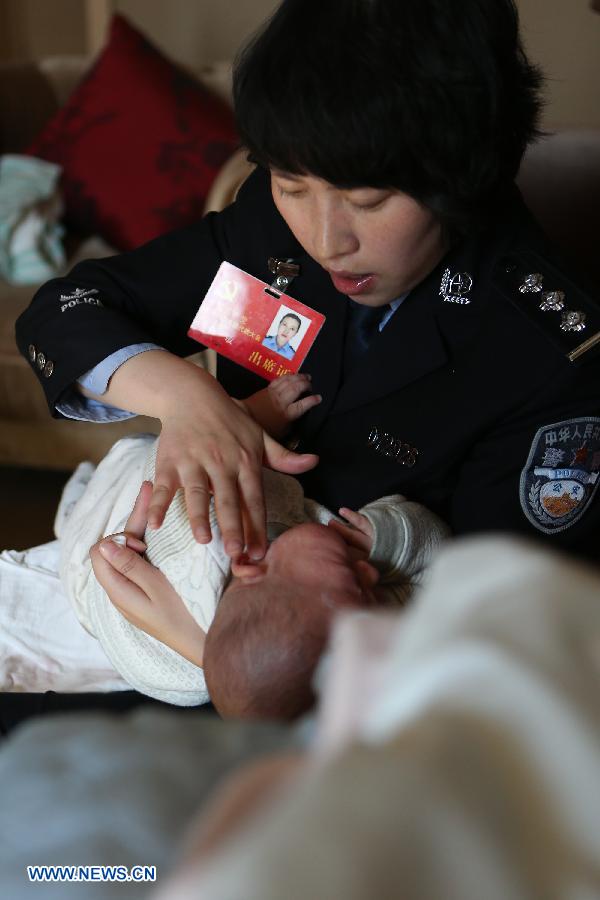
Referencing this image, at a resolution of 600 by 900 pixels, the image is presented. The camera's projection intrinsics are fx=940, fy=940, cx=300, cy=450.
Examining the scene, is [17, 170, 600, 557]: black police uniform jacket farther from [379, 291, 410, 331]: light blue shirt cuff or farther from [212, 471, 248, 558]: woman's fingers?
[212, 471, 248, 558]: woman's fingers

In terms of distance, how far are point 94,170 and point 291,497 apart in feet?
6.02

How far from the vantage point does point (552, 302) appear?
115 cm

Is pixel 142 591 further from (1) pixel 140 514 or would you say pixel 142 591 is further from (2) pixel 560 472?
(2) pixel 560 472

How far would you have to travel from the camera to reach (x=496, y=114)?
0.97 metres

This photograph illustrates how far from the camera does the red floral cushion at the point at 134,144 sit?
8.55 feet

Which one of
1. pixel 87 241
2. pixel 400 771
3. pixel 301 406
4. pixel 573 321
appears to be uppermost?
pixel 400 771

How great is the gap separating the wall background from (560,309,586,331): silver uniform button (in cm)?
150

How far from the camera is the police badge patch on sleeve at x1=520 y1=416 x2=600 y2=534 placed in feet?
3.72

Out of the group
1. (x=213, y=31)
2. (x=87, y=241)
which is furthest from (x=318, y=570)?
(x=213, y=31)

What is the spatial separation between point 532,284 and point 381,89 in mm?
364

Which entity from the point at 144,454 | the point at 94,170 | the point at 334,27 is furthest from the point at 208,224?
the point at 94,170

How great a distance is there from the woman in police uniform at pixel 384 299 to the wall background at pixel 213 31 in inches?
58.8

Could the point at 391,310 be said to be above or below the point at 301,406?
above

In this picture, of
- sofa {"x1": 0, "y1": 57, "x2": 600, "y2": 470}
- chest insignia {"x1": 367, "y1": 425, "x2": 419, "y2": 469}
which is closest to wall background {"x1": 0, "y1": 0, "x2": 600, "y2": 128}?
sofa {"x1": 0, "y1": 57, "x2": 600, "y2": 470}
